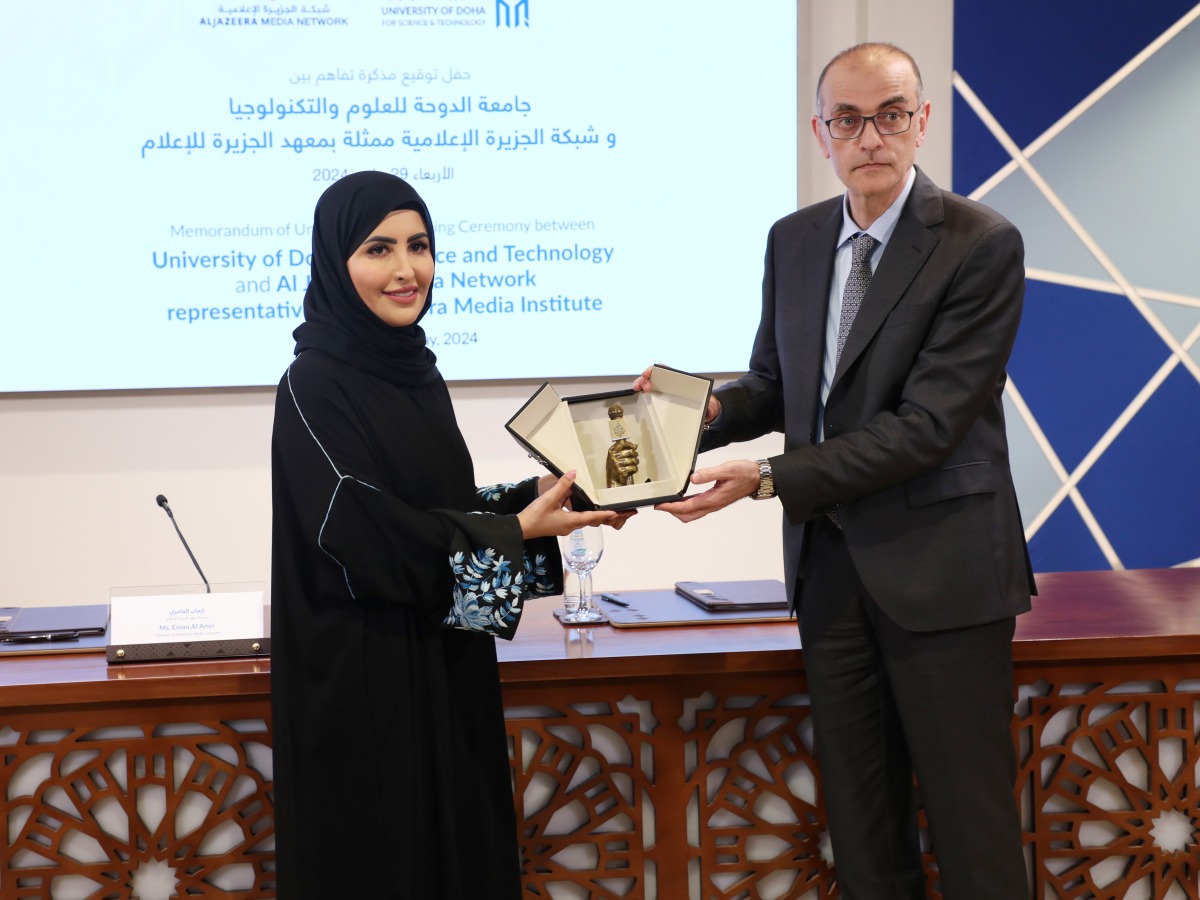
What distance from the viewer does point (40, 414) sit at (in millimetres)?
3949

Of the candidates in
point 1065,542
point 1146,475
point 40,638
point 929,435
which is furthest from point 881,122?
point 1146,475

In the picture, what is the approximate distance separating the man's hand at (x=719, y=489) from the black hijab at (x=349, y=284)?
0.54 metres

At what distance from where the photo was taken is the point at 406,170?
13.0 feet

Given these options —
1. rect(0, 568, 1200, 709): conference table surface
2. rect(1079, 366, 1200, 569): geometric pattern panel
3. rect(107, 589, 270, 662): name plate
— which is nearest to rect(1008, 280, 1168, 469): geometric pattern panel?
rect(1079, 366, 1200, 569): geometric pattern panel

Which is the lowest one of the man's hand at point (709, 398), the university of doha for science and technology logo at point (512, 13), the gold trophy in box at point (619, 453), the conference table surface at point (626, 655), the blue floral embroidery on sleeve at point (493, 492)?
the conference table surface at point (626, 655)

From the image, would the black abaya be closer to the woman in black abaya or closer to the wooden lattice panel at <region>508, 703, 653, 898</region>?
the woman in black abaya

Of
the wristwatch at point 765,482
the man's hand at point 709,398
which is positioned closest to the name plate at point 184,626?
the man's hand at point 709,398

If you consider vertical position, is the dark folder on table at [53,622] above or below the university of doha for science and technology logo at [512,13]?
below

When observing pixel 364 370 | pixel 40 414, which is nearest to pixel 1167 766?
pixel 364 370

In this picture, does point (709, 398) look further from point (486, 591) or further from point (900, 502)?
point (486, 591)

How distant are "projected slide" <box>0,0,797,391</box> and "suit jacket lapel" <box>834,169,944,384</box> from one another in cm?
225

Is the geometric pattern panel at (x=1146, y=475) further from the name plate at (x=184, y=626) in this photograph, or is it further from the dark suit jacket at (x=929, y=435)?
the name plate at (x=184, y=626)

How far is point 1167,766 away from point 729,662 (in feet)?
2.95

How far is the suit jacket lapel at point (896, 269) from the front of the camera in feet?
6.16
